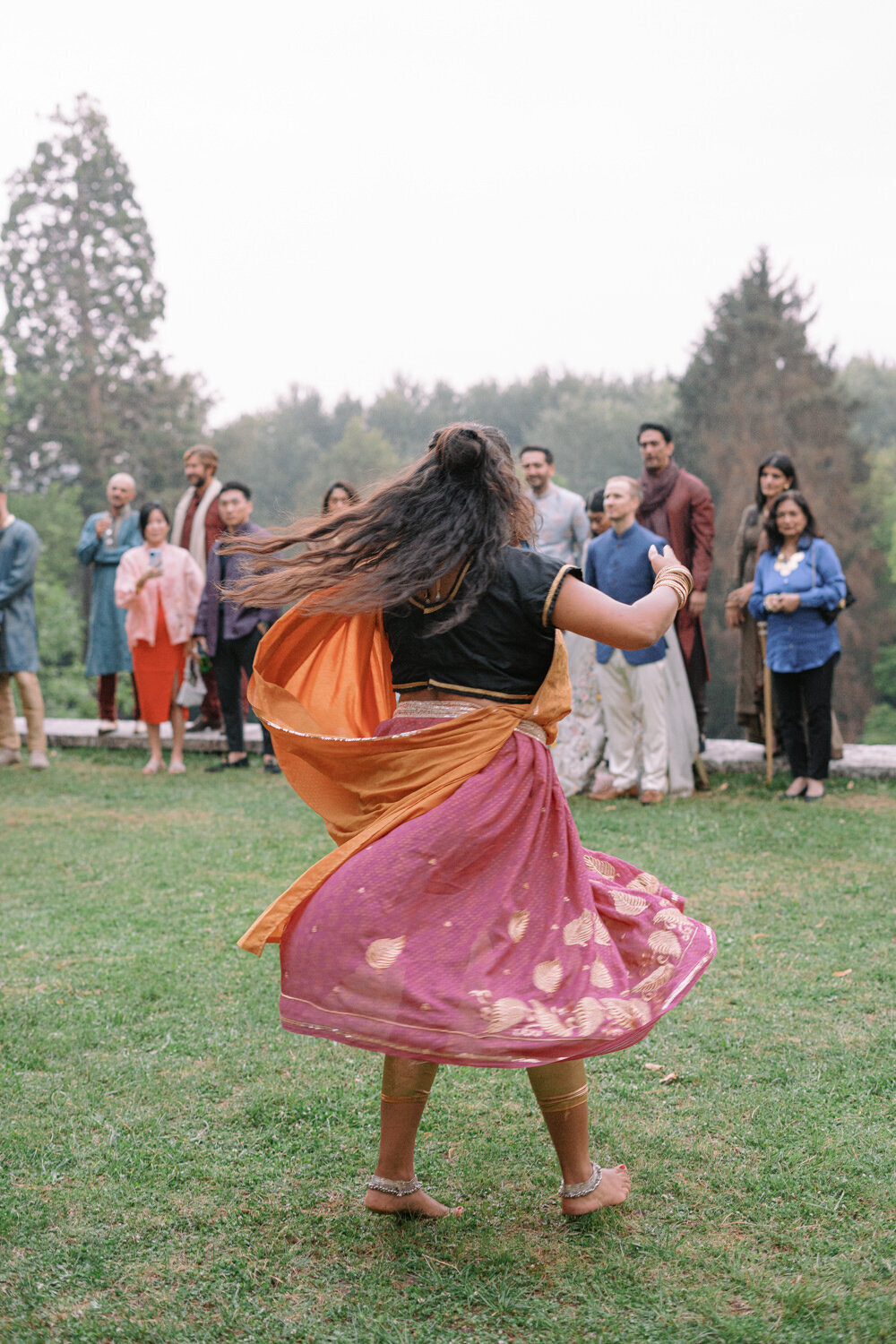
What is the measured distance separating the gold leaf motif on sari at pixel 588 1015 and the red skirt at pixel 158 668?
7.12 meters

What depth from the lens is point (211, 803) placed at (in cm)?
811

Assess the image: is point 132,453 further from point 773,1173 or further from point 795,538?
point 773,1173

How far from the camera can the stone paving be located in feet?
Result: 28.4

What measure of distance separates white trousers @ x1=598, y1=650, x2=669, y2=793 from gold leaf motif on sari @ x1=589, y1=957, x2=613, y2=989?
548 centimetres

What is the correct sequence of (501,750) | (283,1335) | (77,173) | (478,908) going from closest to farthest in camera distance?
(283,1335) → (478,908) → (501,750) → (77,173)

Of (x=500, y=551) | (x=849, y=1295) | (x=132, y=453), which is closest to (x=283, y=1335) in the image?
(x=849, y=1295)

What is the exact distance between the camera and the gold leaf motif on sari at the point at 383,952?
97.3 inches

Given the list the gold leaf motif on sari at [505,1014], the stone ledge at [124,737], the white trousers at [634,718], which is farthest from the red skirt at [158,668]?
the gold leaf motif on sari at [505,1014]

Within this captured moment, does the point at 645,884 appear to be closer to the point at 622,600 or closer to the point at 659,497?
the point at 622,600

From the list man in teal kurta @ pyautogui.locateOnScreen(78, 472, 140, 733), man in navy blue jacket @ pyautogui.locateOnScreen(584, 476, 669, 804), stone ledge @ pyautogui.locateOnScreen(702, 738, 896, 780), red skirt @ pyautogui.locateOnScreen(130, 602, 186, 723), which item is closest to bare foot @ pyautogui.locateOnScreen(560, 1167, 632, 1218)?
man in navy blue jacket @ pyautogui.locateOnScreen(584, 476, 669, 804)

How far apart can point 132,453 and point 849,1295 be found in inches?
1383

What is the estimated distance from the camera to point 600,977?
256cm

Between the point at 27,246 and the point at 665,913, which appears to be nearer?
the point at 665,913

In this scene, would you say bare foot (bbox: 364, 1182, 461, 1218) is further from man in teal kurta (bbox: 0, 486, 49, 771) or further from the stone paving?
man in teal kurta (bbox: 0, 486, 49, 771)
